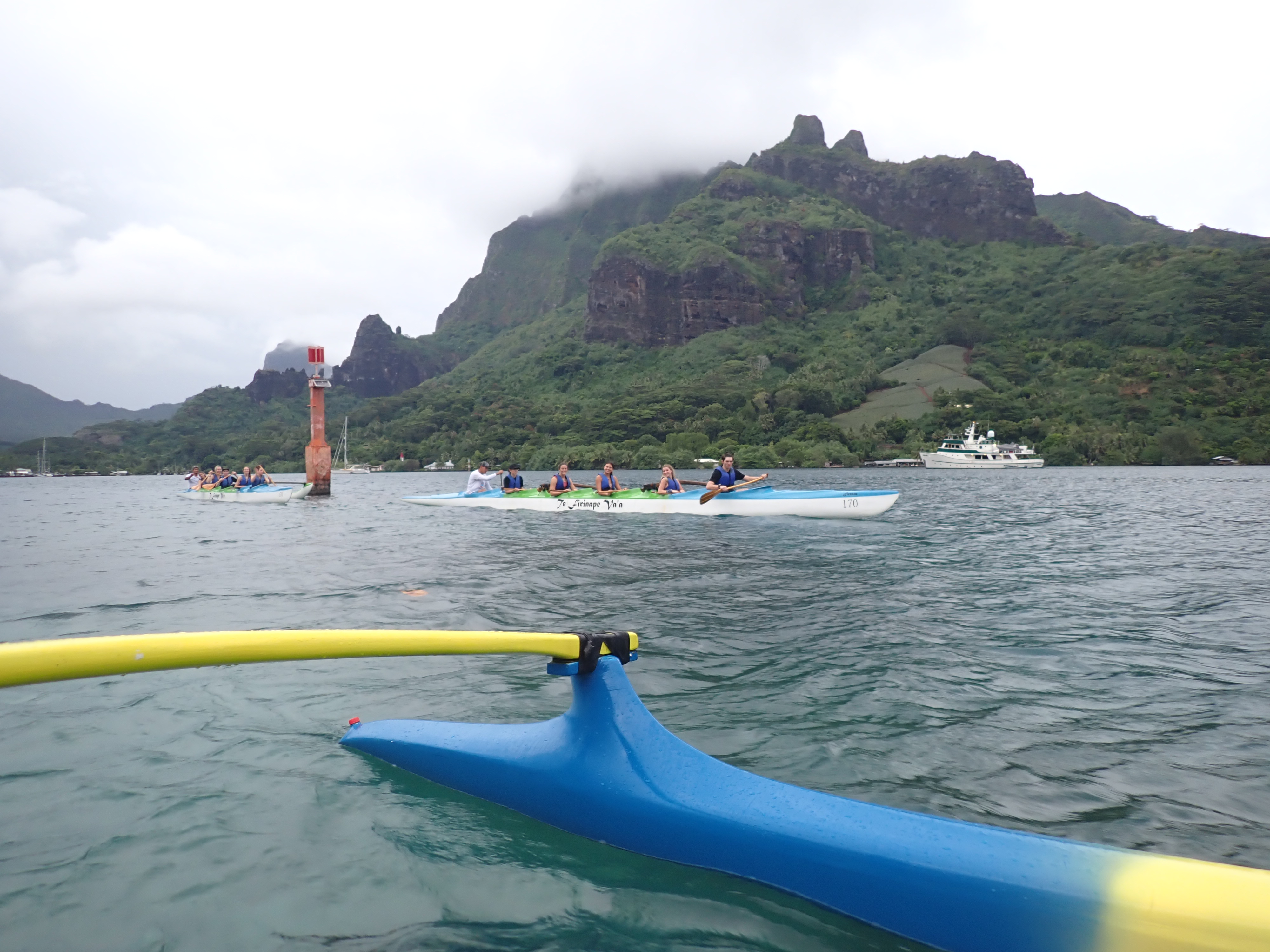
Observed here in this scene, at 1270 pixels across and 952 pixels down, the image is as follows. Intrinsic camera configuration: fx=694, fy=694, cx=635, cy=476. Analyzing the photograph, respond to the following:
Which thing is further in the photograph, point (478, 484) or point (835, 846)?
point (478, 484)

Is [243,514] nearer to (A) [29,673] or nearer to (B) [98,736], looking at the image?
(B) [98,736]

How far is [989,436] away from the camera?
8031 centimetres

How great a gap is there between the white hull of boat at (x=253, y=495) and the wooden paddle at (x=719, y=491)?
2102cm

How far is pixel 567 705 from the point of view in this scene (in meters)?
5.56

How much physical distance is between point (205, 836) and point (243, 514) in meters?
27.4

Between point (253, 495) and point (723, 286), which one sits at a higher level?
point (723, 286)

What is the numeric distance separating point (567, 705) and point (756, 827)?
9.35ft

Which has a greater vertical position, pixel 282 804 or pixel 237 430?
pixel 237 430

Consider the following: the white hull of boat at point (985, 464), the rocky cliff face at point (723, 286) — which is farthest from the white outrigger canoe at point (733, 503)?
the rocky cliff face at point (723, 286)

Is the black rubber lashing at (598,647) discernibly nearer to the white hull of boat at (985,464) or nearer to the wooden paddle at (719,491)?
the wooden paddle at (719,491)

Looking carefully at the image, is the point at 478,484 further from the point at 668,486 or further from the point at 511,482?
the point at 668,486

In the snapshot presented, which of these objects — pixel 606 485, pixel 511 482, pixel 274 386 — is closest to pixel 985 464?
pixel 606 485

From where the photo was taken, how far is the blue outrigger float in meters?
2.10

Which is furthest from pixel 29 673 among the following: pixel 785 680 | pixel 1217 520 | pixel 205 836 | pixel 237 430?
pixel 237 430
